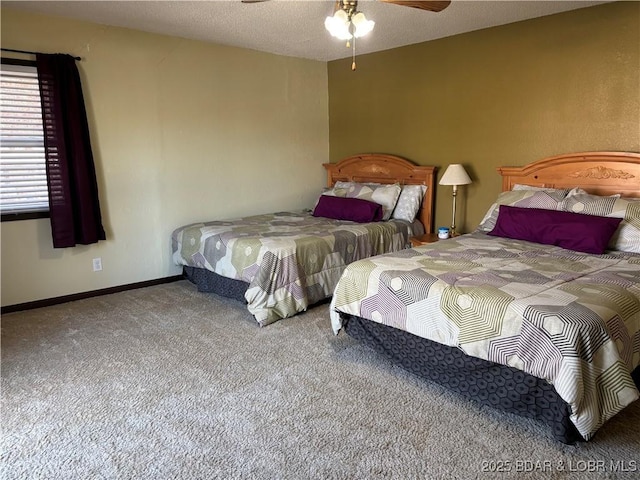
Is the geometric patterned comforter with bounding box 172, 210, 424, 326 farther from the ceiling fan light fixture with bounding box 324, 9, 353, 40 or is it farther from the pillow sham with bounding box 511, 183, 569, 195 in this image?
the ceiling fan light fixture with bounding box 324, 9, 353, 40

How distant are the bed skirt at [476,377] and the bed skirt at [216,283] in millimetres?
1199

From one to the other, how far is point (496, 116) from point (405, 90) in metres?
1.01

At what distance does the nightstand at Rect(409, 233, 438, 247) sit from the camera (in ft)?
13.1

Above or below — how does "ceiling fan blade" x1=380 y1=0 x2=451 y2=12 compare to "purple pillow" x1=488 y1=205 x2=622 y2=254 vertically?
above

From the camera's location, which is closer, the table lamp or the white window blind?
the white window blind

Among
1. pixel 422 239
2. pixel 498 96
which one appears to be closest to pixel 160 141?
pixel 422 239

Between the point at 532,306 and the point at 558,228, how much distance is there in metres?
1.32

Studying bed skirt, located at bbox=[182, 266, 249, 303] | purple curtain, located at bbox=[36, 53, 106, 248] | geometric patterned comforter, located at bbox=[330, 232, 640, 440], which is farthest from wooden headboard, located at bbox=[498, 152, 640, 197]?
purple curtain, located at bbox=[36, 53, 106, 248]

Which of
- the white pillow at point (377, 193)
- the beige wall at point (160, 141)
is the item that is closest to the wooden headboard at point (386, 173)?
the white pillow at point (377, 193)

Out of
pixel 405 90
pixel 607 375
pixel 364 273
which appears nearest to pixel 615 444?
pixel 607 375

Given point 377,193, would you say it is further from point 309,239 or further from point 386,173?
point 309,239

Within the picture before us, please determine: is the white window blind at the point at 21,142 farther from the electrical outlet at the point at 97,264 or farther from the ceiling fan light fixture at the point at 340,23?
the ceiling fan light fixture at the point at 340,23

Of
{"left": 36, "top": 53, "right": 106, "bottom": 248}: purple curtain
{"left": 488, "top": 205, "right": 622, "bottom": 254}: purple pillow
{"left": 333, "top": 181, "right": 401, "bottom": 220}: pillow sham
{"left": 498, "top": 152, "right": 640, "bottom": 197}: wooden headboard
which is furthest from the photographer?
{"left": 333, "top": 181, "right": 401, "bottom": 220}: pillow sham

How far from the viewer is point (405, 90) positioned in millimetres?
4613
